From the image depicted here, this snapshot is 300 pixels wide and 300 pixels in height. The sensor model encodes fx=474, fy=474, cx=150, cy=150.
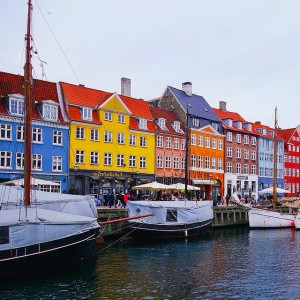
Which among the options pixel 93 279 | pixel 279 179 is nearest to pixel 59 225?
pixel 93 279

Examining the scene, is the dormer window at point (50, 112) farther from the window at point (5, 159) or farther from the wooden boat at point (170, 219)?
the wooden boat at point (170, 219)

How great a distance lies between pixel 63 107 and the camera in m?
49.7

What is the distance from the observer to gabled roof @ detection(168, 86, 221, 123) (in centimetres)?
6506

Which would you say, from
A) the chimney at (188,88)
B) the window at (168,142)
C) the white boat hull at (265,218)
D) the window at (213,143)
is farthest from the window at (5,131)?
the window at (213,143)

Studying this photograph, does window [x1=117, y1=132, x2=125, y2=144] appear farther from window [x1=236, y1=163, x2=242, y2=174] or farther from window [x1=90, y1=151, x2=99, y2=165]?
window [x1=236, y1=163, x2=242, y2=174]

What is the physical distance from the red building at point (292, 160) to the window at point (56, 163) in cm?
4788

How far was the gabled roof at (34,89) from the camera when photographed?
1807 inches

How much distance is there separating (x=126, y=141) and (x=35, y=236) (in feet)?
110

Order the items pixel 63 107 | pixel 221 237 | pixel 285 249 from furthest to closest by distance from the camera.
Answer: pixel 63 107 → pixel 221 237 → pixel 285 249

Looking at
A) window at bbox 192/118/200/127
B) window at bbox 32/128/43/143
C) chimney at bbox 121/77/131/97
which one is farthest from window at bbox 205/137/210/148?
window at bbox 32/128/43/143

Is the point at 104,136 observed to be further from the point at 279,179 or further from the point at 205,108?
the point at 279,179

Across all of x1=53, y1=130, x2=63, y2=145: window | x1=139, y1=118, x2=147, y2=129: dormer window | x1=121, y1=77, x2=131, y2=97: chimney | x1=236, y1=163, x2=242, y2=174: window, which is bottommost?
x1=236, y1=163, x2=242, y2=174: window

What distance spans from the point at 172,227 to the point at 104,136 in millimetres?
18770

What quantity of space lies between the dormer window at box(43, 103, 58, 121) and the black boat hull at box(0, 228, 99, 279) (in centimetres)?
2474
